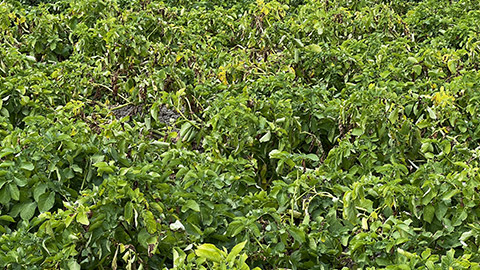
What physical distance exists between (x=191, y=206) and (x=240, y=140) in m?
0.79

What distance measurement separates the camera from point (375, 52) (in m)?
4.34

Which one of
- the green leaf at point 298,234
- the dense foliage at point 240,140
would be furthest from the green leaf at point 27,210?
the green leaf at point 298,234

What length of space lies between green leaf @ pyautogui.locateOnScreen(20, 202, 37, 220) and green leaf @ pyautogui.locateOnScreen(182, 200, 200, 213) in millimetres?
651

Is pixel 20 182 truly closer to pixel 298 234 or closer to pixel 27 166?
pixel 27 166

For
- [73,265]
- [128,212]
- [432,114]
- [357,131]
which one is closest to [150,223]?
[128,212]

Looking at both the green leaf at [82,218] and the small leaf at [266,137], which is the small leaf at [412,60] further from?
the green leaf at [82,218]

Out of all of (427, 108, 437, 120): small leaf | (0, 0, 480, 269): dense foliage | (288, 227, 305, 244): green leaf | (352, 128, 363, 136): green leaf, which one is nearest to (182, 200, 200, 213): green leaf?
(0, 0, 480, 269): dense foliage

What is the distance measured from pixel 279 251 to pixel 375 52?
2240 millimetres

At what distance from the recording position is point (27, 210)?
270 centimetres

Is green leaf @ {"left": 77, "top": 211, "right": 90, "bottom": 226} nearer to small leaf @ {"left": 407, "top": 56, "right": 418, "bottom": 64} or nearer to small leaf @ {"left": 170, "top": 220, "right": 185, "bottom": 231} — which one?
small leaf @ {"left": 170, "top": 220, "right": 185, "bottom": 231}

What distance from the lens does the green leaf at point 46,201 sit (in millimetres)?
2705

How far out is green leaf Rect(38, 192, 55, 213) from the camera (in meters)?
2.71

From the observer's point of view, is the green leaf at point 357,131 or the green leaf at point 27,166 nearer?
the green leaf at point 27,166

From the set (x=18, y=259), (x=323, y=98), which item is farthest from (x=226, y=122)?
(x=18, y=259)
